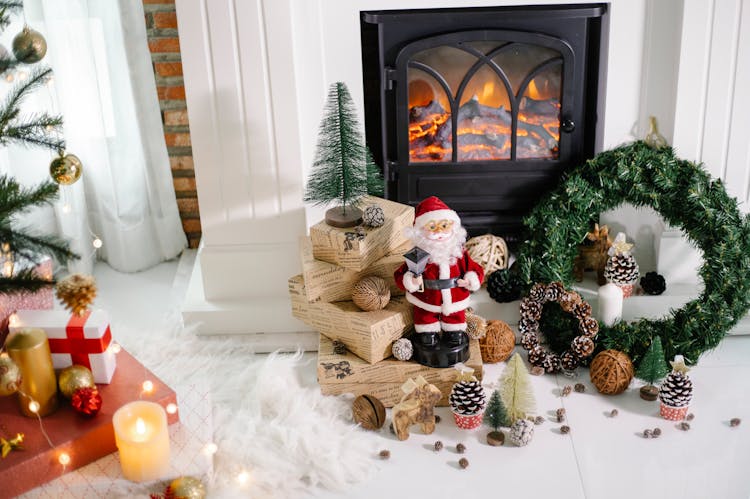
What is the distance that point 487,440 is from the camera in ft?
7.98

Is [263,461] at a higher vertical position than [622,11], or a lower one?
lower

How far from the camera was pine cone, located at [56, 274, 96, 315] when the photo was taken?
2.04m

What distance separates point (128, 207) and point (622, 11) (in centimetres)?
A: 185

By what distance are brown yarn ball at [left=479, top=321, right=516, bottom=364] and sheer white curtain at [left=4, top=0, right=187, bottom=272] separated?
1.36 meters

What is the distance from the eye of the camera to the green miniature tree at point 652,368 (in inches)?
102

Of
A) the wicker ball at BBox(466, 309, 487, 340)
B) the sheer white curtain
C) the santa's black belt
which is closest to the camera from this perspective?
the santa's black belt

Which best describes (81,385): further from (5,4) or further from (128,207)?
(128,207)

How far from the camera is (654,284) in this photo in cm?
293

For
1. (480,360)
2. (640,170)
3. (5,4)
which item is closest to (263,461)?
(480,360)

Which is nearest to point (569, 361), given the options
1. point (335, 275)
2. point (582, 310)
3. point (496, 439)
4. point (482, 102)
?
point (582, 310)

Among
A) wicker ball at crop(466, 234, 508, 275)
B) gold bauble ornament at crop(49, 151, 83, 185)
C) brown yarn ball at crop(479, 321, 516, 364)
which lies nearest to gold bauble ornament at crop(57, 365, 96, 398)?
gold bauble ornament at crop(49, 151, 83, 185)

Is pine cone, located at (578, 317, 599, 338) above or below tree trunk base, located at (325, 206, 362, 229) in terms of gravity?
below

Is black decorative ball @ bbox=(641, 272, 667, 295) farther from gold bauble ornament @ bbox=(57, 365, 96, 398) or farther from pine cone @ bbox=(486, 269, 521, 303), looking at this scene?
gold bauble ornament @ bbox=(57, 365, 96, 398)

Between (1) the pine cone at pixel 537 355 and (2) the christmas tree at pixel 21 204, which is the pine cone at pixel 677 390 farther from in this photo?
(2) the christmas tree at pixel 21 204
